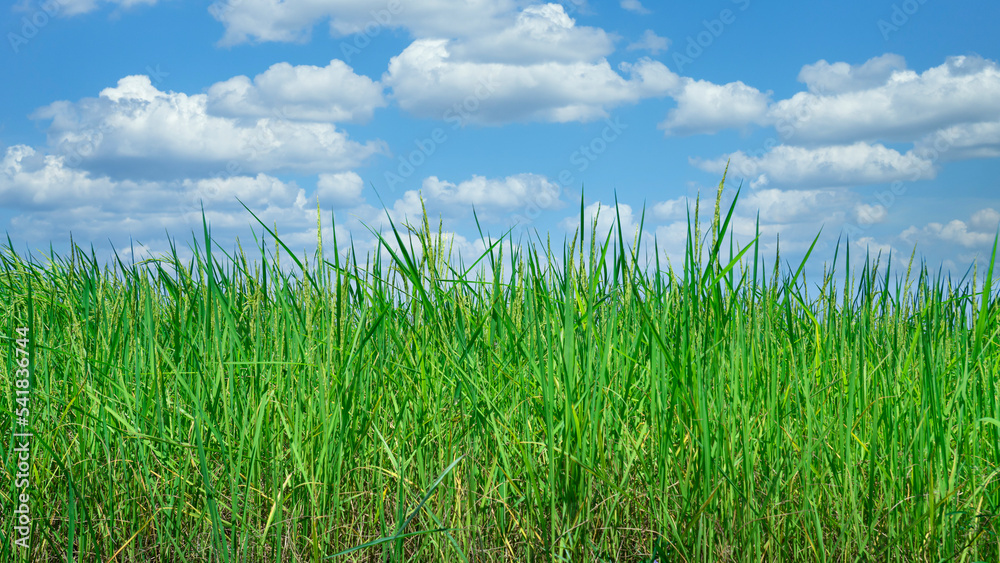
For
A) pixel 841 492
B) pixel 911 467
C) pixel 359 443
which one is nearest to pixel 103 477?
pixel 359 443

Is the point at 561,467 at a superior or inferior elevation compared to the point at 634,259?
inferior

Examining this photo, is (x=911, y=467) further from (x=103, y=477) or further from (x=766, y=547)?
(x=103, y=477)

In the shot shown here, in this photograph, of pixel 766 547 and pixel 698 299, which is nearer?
pixel 766 547

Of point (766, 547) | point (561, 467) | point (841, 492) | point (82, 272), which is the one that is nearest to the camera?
point (561, 467)

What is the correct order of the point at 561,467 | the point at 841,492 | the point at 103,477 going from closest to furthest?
the point at 561,467 → the point at 841,492 → the point at 103,477

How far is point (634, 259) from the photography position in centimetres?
239

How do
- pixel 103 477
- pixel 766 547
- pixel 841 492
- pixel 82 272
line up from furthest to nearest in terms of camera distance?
pixel 82 272 → pixel 103 477 → pixel 841 492 → pixel 766 547

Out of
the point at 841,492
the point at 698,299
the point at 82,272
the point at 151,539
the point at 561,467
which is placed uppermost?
the point at 82,272

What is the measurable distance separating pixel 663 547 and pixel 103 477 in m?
2.07

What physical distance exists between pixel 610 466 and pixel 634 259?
28.5 inches

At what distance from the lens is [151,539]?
8.25ft

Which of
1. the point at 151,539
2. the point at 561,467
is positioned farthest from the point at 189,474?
the point at 561,467

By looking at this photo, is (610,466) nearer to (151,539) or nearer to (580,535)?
(580,535)

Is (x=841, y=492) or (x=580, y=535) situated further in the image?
(x=841, y=492)
